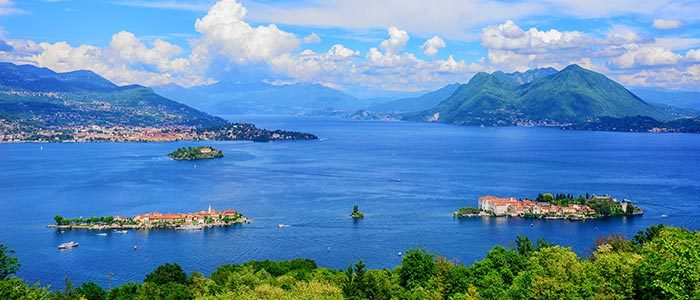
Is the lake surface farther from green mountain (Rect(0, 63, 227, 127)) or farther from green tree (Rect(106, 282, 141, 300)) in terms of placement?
green mountain (Rect(0, 63, 227, 127))

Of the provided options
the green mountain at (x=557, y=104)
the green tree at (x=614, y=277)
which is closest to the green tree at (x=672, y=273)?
the green tree at (x=614, y=277)

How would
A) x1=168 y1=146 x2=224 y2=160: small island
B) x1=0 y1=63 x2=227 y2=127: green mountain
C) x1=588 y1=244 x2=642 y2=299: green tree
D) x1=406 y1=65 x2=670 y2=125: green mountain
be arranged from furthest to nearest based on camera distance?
1. x1=406 y1=65 x2=670 y2=125: green mountain
2. x1=0 y1=63 x2=227 y2=127: green mountain
3. x1=168 y1=146 x2=224 y2=160: small island
4. x1=588 y1=244 x2=642 y2=299: green tree

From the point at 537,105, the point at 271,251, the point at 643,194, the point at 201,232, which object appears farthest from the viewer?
the point at 537,105

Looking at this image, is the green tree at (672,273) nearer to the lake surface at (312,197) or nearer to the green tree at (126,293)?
the green tree at (126,293)

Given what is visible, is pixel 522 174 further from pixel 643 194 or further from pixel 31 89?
pixel 31 89

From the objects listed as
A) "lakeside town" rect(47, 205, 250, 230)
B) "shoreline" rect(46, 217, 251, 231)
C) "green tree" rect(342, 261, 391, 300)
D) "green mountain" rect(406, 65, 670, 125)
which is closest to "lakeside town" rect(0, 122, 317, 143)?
"lakeside town" rect(47, 205, 250, 230)

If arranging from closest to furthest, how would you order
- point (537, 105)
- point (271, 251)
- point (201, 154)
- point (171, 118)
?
point (271, 251) < point (201, 154) < point (171, 118) < point (537, 105)

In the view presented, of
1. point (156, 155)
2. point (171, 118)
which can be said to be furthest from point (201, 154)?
point (171, 118)
